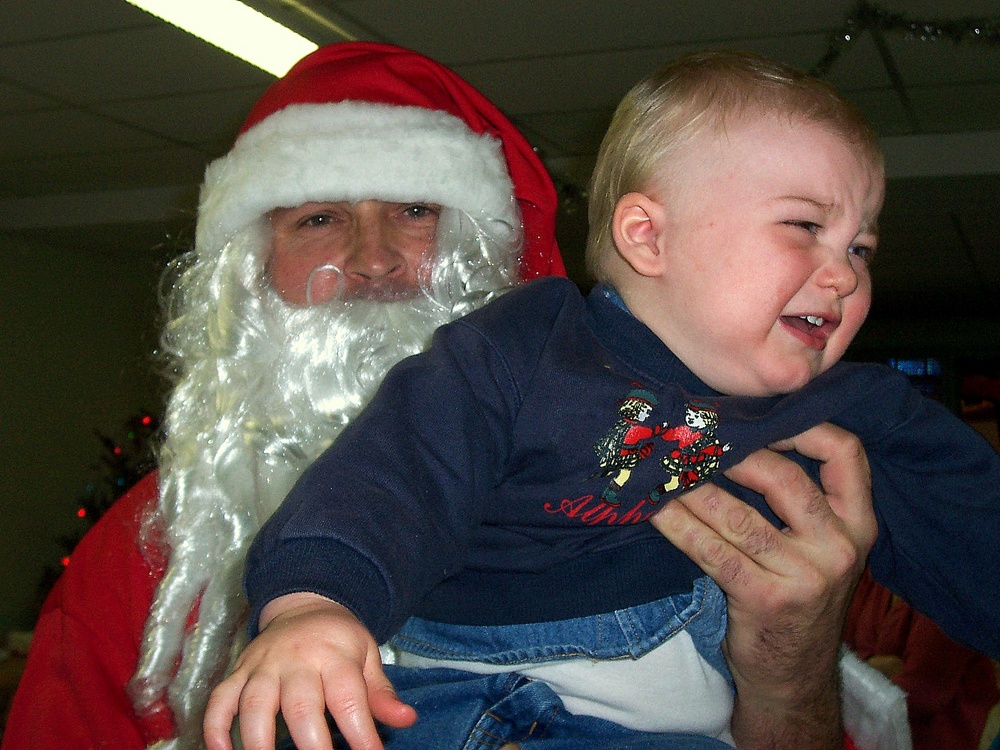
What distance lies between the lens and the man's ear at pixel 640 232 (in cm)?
122

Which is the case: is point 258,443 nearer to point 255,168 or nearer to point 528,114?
point 255,168

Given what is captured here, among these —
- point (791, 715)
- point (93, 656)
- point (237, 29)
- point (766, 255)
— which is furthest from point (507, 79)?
point (791, 715)

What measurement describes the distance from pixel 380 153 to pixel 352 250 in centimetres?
20

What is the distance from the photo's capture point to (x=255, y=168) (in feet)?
6.12

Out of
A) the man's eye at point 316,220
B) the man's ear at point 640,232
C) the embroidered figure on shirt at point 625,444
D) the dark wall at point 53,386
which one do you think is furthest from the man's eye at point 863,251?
the dark wall at point 53,386

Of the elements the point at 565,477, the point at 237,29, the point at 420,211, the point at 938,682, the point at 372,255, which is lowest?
the point at 938,682

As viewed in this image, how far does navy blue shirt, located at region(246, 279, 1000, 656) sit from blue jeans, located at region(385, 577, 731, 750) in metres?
0.02

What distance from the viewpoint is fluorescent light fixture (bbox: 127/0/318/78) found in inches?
146

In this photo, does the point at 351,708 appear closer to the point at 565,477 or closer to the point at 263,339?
the point at 565,477

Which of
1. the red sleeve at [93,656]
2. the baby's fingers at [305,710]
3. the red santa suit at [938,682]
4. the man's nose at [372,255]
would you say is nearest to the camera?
the baby's fingers at [305,710]

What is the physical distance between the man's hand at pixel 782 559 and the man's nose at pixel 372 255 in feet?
2.69

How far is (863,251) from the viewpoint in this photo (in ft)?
4.03

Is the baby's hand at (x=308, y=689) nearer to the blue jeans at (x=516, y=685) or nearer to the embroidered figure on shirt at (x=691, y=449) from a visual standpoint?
the blue jeans at (x=516, y=685)

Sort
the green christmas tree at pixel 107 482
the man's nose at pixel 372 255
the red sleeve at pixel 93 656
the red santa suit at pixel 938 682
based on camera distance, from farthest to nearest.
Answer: the green christmas tree at pixel 107 482 → the red santa suit at pixel 938 682 → the man's nose at pixel 372 255 → the red sleeve at pixel 93 656
